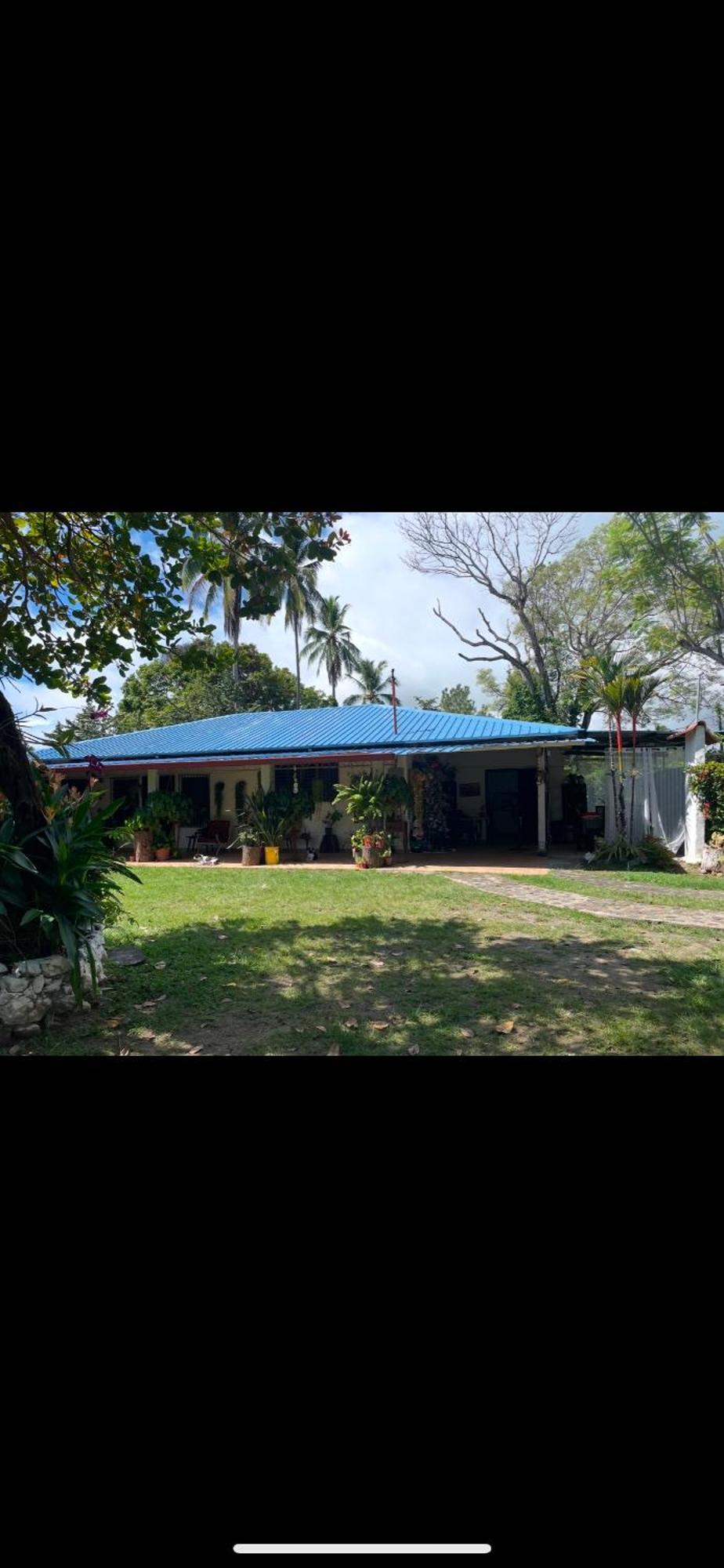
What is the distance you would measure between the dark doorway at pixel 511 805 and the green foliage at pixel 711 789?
450 centimetres

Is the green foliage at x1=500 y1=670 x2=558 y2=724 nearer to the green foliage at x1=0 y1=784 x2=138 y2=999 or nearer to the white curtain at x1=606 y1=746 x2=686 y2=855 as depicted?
the white curtain at x1=606 y1=746 x2=686 y2=855

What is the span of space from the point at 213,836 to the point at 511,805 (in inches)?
286

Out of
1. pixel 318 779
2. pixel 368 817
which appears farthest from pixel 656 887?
pixel 318 779

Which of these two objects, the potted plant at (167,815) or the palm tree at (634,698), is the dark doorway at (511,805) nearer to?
the palm tree at (634,698)

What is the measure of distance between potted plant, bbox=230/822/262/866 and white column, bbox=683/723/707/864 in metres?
8.34

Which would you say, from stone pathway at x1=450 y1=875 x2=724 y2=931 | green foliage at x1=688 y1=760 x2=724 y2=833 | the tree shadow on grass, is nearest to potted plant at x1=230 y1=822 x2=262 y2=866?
stone pathway at x1=450 y1=875 x2=724 y2=931

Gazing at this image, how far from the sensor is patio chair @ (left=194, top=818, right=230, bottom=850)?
14.7 m

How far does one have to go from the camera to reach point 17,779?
485cm

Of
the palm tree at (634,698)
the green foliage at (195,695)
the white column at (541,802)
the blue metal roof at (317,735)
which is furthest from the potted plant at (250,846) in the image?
the green foliage at (195,695)

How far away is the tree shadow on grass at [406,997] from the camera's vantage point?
3.97 m
